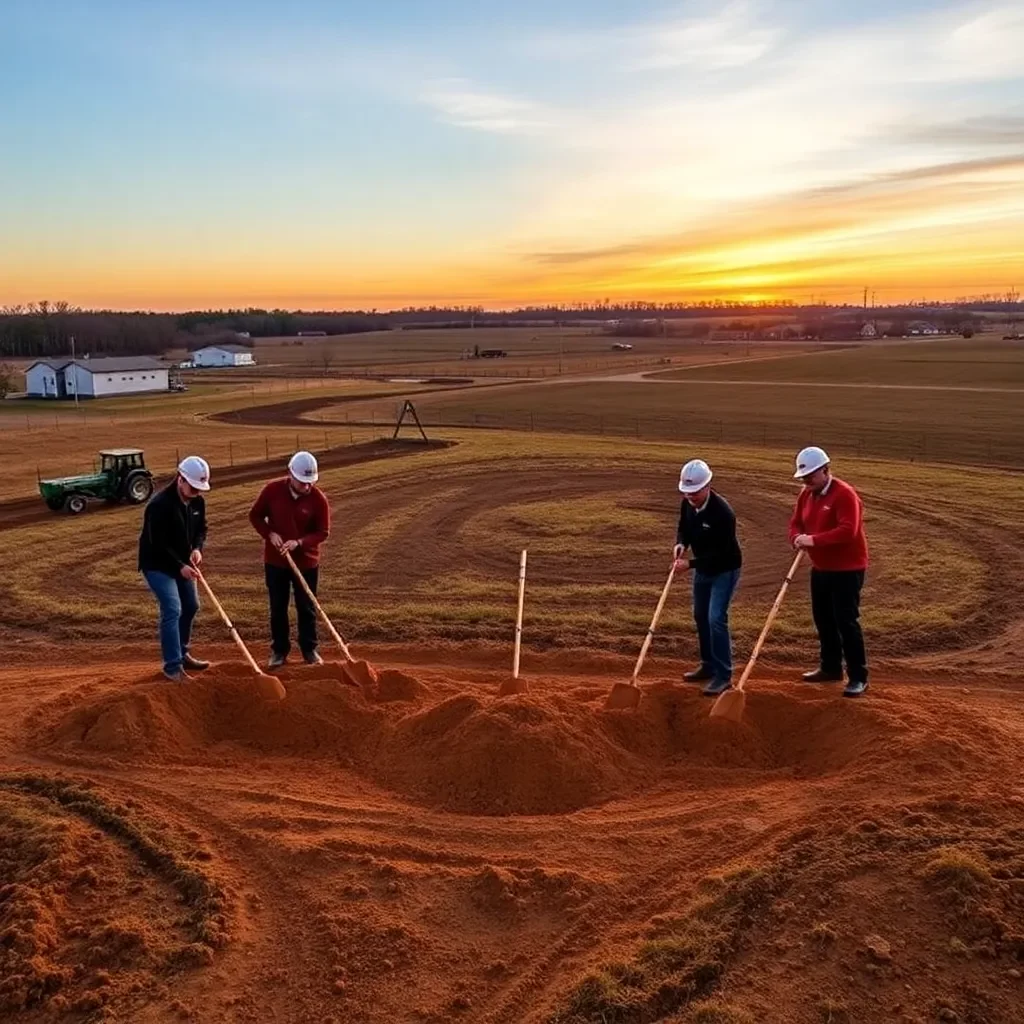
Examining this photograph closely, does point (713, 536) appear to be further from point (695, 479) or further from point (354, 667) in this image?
point (354, 667)

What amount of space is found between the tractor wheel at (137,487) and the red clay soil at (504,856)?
583 inches

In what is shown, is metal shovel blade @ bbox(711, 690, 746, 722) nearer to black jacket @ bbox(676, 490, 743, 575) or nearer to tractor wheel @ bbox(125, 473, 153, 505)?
black jacket @ bbox(676, 490, 743, 575)

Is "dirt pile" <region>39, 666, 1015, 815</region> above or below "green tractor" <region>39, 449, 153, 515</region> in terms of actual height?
below

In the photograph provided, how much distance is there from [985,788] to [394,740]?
4806 millimetres

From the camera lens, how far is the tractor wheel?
77.7ft

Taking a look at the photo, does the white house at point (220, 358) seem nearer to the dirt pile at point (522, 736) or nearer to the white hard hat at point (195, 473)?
the white hard hat at point (195, 473)

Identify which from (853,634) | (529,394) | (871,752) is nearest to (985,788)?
(871,752)

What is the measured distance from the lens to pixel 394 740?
8.58 metres

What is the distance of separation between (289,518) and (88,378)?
6007cm

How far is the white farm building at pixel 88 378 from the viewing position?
210 ft

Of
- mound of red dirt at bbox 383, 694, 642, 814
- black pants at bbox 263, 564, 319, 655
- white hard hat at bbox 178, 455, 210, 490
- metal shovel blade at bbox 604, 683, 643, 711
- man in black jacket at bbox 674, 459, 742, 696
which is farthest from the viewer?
black pants at bbox 263, 564, 319, 655

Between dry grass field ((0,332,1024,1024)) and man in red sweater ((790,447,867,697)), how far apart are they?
1.81 feet

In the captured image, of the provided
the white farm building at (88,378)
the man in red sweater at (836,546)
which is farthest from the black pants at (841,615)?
the white farm building at (88,378)

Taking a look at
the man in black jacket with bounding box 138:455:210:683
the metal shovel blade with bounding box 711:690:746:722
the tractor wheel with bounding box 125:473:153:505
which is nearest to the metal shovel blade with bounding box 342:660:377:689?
the man in black jacket with bounding box 138:455:210:683
